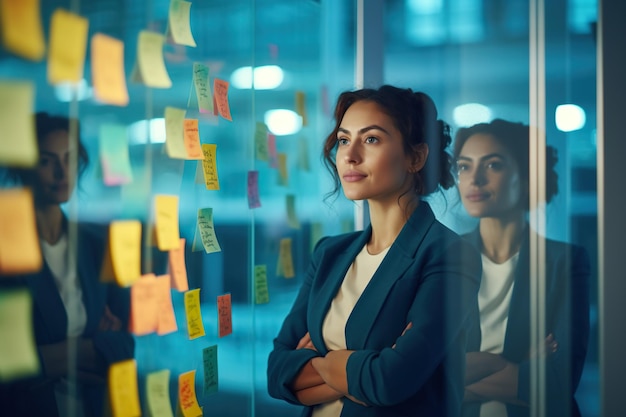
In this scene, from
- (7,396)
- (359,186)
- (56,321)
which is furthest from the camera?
(359,186)

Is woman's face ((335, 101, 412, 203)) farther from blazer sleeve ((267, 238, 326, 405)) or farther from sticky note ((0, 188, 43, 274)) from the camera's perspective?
sticky note ((0, 188, 43, 274))

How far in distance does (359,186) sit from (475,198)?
1.24ft

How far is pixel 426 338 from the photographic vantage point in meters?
1.70

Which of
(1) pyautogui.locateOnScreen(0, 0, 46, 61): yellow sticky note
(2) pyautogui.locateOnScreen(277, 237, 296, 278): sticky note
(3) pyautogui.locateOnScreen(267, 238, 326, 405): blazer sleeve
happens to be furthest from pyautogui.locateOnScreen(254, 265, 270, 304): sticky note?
(1) pyautogui.locateOnScreen(0, 0, 46, 61): yellow sticky note

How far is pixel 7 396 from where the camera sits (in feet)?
4.23

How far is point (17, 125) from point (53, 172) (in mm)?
134

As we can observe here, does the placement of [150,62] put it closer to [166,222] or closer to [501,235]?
[166,222]

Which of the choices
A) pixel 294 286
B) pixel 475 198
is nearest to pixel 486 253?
pixel 475 198

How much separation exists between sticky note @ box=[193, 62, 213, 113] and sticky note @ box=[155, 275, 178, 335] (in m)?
0.51

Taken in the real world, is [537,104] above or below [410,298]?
above

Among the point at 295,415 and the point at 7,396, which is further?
the point at 295,415

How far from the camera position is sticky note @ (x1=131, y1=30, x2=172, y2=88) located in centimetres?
160

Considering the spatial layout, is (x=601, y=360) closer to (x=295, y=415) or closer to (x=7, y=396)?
(x=295, y=415)

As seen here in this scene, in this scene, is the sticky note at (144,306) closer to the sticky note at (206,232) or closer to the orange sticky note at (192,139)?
the sticky note at (206,232)
